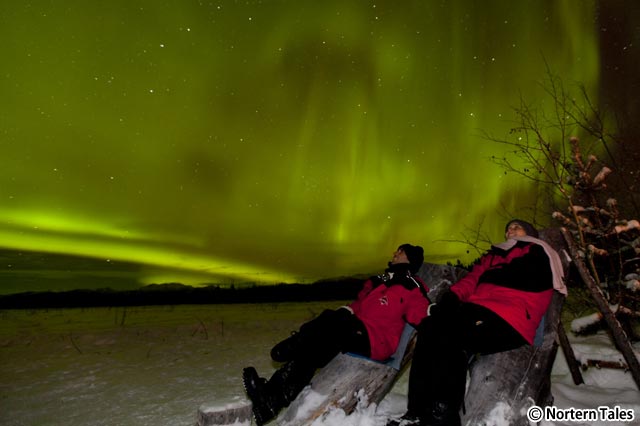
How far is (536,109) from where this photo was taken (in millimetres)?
5066

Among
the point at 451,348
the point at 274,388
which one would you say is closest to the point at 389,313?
the point at 451,348

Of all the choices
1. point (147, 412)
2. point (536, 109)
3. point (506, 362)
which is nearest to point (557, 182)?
point (536, 109)

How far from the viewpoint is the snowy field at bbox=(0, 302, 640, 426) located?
3.79 m

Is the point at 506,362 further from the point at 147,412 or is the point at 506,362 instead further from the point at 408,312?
the point at 147,412

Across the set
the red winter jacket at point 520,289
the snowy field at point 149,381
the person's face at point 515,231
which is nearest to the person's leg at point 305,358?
the snowy field at point 149,381

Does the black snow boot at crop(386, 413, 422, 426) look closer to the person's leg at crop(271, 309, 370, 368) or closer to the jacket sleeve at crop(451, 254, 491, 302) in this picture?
the person's leg at crop(271, 309, 370, 368)

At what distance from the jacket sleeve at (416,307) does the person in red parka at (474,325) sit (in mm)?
201

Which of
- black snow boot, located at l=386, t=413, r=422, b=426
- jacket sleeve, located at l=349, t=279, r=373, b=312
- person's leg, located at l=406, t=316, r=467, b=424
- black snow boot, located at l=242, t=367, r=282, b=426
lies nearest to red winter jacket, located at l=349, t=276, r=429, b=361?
jacket sleeve, located at l=349, t=279, r=373, b=312

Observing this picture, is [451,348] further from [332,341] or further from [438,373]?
[332,341]

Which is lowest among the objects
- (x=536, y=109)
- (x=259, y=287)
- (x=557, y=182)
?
(x=259, y=287)

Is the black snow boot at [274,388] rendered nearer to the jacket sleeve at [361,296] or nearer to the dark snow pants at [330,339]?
the dark snow pants at [330,339]

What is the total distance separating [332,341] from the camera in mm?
3570

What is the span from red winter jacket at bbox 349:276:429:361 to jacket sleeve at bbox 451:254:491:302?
31 cm

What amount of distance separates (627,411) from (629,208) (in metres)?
3.60
